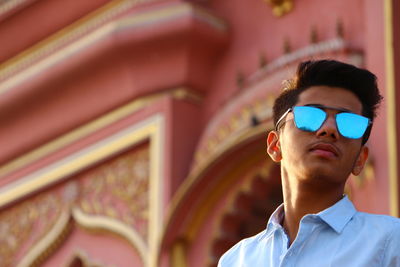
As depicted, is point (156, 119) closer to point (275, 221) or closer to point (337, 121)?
point (275, 221)

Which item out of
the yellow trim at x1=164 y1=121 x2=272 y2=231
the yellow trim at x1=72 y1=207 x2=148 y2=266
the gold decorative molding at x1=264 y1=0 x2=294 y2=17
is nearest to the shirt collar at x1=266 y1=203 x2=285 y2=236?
the yellow trim at x1=164 y1=121 x2=272 y2=231

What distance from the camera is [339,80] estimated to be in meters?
2.79

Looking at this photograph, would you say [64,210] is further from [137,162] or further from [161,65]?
[161,65]

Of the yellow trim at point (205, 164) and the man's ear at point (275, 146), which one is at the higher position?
the yellow trim at point (205, 164)

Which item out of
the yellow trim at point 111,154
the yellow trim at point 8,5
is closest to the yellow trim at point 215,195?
the yellow trim at point 111,154

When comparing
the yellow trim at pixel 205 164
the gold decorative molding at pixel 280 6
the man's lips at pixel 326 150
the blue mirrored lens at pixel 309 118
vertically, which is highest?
the gold decorative molding at pixel 280 6

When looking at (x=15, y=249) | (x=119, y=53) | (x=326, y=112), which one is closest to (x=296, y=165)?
(x=326, y=112)

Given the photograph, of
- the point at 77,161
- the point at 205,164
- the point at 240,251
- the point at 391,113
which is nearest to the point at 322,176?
the point at 240,251

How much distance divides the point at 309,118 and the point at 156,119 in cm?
602

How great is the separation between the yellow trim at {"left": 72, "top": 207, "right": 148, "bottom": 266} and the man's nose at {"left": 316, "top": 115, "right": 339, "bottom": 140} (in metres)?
5.85

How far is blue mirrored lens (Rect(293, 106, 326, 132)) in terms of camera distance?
275 cm

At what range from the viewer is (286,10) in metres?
8.25

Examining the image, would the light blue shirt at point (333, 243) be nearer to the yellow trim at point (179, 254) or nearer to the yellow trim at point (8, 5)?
the yellow trim at point (179, 254)

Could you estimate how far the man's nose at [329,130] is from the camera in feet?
8.98
